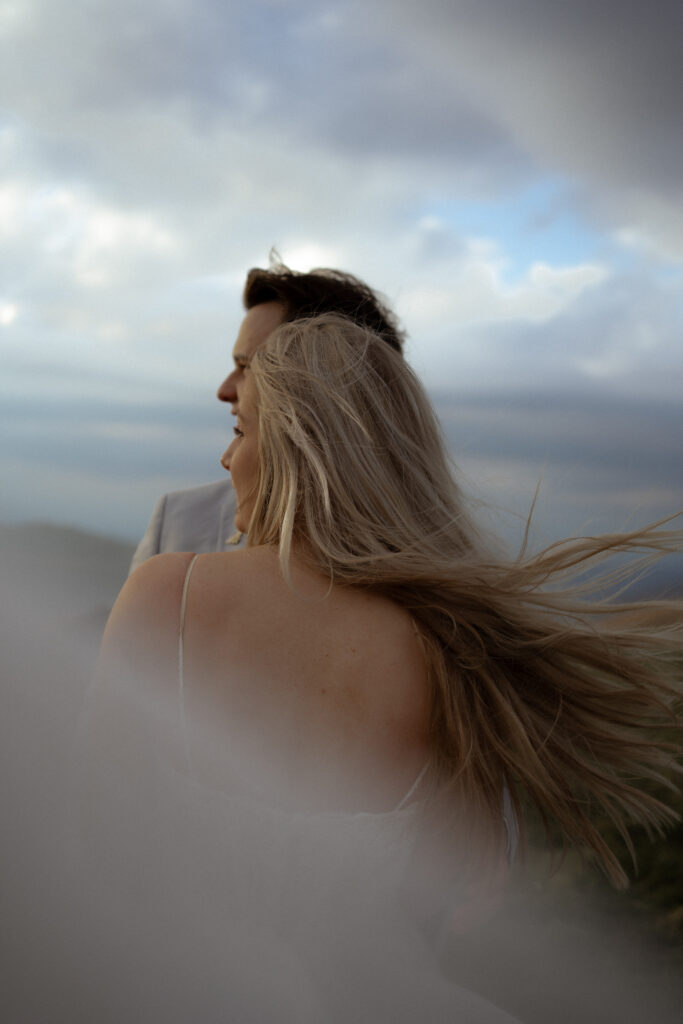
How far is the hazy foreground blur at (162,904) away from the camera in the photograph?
124cm

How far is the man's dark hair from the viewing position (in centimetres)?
376

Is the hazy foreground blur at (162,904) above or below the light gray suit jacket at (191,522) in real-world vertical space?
below

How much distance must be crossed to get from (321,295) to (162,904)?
304cm

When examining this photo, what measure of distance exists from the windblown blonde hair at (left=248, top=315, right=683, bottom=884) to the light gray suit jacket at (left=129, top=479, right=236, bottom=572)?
Result: 1.74 meters

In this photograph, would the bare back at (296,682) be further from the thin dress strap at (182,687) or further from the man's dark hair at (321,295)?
the man's dark hair at (321,295)

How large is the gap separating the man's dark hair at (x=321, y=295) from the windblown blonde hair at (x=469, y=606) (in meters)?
1.39

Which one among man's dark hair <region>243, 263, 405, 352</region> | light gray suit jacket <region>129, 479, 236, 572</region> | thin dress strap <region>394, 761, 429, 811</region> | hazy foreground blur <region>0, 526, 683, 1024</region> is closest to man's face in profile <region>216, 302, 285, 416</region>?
man's dark hair <region>243, 263, 405, 352</region>

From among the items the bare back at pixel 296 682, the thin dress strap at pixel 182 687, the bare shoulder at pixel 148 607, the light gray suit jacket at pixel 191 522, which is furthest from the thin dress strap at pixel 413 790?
the light gray suit jacket at pixel 191 522

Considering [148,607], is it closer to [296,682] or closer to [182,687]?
[182,687]

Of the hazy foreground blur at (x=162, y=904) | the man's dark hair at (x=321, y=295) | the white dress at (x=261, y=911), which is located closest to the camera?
the hazy foreground blur at (x=162, y=904)

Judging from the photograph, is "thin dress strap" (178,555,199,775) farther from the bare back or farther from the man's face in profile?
the man's face in profile

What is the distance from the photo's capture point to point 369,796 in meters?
1.99

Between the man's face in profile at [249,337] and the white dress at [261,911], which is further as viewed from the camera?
the man's face in profile at [249,337]

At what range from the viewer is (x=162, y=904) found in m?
1.52
